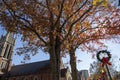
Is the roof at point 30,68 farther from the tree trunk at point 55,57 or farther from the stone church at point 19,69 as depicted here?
the tree trunk at point 55,57

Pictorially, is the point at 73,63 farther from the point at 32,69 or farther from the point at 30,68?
the point at 30,68

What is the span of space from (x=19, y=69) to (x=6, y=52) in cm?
871

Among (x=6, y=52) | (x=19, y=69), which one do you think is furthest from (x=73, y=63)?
(x=6, y=52)

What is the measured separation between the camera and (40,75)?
36.7m

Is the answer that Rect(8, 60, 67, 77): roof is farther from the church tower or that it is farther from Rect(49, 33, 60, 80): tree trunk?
Rect(49, 33, 60, 80): tree trunk

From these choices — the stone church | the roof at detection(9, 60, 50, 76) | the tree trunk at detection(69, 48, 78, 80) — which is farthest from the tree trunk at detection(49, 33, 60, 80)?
the roof at detection(9, 60, 50, 76)

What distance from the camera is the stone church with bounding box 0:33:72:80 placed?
120 feet

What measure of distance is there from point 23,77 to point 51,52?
3212 cm

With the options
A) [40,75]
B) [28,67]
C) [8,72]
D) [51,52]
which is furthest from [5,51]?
[51,52]

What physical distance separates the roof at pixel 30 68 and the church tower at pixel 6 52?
7.79 ft

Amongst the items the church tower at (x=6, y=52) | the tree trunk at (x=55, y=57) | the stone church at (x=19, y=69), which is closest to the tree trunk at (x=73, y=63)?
the tree trunk at (x=55, y=57)

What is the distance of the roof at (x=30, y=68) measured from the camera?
3938cm

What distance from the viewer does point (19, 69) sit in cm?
4422

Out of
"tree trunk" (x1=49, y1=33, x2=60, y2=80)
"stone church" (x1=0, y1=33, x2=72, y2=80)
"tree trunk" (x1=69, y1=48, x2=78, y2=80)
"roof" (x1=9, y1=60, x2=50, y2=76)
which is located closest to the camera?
"tree trunk" (x1=49, y1=33, x2=60, y2=80)
